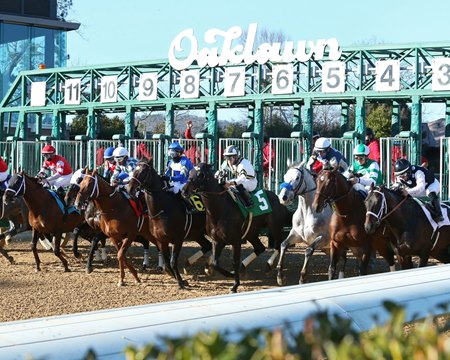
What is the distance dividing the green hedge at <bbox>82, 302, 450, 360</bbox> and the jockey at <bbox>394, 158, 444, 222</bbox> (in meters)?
8.19

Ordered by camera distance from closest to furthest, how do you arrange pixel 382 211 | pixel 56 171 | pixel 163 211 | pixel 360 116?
pixel 382 211 < pixel 163 211 < pixel 56 171 < pixel 360 116

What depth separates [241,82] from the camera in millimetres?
20359

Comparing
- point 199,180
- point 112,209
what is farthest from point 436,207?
point 112,209

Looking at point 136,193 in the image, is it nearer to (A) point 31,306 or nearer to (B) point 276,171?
(A) point 31,306

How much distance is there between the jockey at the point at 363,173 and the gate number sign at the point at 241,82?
6.26m

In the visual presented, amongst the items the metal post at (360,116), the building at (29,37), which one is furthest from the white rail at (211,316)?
the building at (29,37)

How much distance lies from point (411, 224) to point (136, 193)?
3665mm

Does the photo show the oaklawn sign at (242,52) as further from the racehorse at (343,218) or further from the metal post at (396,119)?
the racehorse at (343,218)

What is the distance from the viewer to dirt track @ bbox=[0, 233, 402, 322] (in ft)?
31.6

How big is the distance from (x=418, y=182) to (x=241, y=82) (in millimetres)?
10313

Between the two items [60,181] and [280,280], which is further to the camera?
[60,181]

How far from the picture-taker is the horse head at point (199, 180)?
34.8 feet

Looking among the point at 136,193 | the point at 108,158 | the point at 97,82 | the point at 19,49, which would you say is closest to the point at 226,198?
the point at 136,193

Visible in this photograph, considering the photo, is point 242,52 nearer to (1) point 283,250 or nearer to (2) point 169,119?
(2) point 169,119
